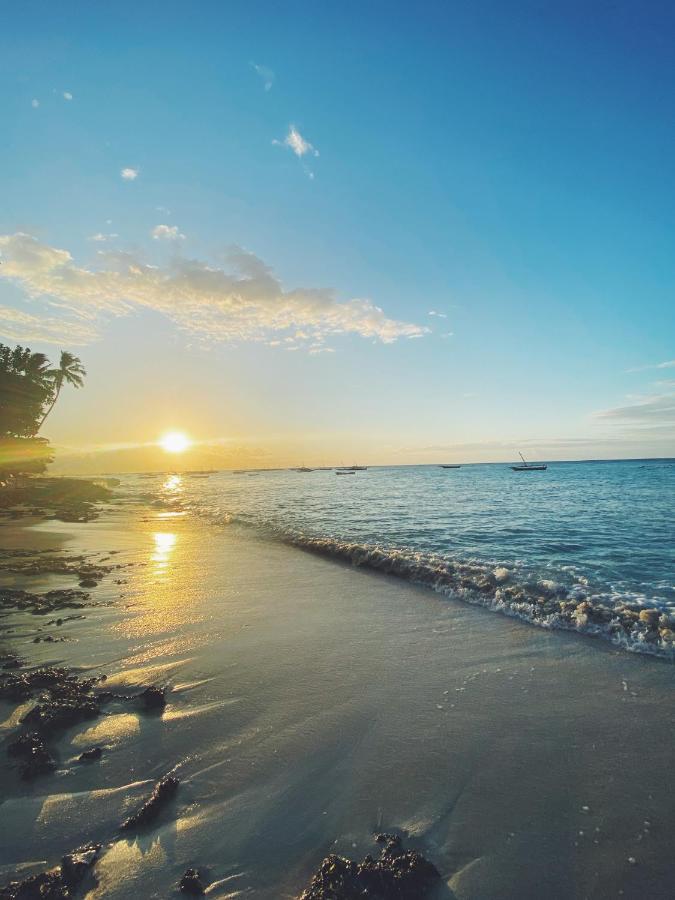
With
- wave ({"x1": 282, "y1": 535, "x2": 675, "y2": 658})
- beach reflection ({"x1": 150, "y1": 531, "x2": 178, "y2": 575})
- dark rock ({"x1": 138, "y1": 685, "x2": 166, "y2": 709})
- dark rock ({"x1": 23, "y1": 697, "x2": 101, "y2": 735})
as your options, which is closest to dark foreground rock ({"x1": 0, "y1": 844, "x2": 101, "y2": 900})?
dark rock ({"x1": 23, "y1": 697, "x2": 101, "y2": 735})

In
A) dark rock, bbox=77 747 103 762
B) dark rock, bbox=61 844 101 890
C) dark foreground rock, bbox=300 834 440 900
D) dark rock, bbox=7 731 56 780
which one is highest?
dark rock, bbox=61 844 101 890

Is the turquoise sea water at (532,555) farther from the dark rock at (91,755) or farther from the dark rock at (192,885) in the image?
the dark rock at (91,755)

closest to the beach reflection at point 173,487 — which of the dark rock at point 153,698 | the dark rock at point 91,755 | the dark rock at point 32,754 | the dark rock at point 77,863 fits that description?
the dark rock at point 153,698

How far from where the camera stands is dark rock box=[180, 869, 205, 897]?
2562 mm

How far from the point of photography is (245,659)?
20.0 ft

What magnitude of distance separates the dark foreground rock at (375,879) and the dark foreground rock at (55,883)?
4.89ft

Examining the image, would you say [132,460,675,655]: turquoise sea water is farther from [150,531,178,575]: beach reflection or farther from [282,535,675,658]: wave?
[150,531,178,575]: beach reflection

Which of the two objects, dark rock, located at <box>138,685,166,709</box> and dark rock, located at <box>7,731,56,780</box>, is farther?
dark rock, located at <box>138,685,166,709</box>

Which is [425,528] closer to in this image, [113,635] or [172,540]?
[172,540]

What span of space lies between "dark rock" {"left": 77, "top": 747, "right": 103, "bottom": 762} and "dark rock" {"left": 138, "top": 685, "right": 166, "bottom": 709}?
2.80ft

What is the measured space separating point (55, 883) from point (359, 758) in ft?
8.11

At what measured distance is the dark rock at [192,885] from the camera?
101 inches

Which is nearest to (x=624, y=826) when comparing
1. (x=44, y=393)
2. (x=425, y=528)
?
(x=425, y=528)

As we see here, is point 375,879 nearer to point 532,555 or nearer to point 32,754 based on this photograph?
point 32,754
